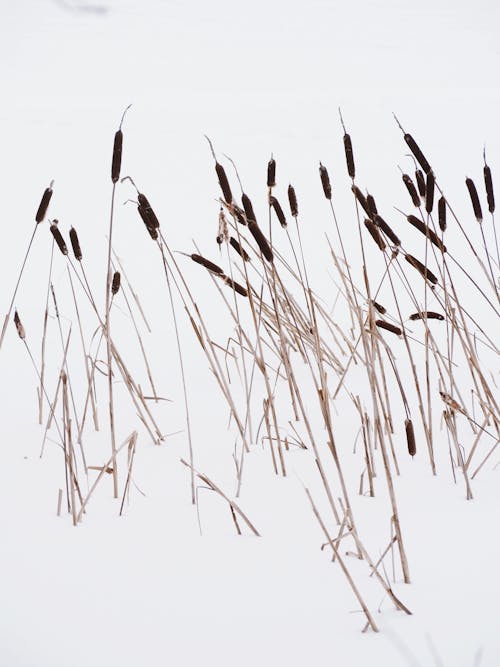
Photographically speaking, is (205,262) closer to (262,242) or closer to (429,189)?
(262,242)

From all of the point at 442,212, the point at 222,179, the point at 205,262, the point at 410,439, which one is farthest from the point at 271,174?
the point at 410,439

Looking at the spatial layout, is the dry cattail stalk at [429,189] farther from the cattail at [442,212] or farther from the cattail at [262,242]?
the cattail at [262,242]

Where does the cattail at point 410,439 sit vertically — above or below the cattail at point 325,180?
below

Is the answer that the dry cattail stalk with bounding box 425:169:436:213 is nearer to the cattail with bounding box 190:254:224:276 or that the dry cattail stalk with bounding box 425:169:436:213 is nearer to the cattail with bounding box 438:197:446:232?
the cattail with bounding box 438:197:446:232

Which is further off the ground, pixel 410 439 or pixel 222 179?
pixel 222 179

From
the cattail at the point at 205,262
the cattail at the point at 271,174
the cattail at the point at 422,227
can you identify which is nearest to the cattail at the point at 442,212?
the cattail at the point at 422,227

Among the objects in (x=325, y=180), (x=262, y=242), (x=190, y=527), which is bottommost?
(x=190, y=527)

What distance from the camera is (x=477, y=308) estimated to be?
9.73 feet

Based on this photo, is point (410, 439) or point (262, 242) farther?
point (410, 439)

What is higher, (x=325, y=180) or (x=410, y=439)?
(x=325, y=180)

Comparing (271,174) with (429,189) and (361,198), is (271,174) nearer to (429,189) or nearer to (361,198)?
(361,198)

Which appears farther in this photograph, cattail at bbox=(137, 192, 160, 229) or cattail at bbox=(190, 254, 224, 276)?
cattail at bbox=(190, 254, 224, 276)

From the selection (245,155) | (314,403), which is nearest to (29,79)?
(245,155)

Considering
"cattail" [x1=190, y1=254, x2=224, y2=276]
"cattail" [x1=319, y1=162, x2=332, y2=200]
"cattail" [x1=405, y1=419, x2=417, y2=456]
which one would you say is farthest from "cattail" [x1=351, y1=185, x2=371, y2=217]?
"cattail" [x1=405, y1=419, x2=417, y2=456]
